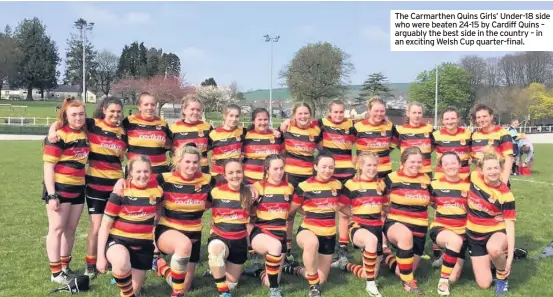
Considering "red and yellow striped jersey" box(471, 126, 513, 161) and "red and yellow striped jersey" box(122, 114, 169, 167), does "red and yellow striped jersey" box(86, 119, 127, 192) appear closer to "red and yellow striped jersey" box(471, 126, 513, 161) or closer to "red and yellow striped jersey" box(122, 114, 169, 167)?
"red and yellow striped jersey" box(122, 114, 169, 167)

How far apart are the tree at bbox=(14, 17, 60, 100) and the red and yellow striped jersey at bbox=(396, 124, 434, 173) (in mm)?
78043

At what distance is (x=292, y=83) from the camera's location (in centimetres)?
5753

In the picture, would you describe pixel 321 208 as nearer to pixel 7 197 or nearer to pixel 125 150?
pixel 125 150

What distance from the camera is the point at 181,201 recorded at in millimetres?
4652

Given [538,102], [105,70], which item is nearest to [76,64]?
[105,70]

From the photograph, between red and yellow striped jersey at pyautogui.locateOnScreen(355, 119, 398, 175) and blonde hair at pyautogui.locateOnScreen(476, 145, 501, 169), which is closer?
blonde hair at pyautogui.locateOnScreen(476, 145, 501, 169)

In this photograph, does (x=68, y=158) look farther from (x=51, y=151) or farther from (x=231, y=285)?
(x=231, y=285)

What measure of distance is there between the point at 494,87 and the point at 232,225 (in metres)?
80.7

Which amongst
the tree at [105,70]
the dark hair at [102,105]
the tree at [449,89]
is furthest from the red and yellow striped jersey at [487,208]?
the tree at [105,70]

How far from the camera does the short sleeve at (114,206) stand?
14.5 feet

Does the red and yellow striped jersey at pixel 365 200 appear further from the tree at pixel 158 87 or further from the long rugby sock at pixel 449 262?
the tree at pixel 158 87

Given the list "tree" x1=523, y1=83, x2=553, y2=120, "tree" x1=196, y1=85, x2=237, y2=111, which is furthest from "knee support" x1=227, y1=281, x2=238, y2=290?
"tree" x1=523, y1=83, x2=553, y2=120

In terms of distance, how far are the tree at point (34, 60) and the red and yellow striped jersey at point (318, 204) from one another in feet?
257

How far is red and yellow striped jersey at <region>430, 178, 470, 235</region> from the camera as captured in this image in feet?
16.7
